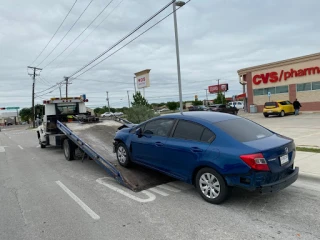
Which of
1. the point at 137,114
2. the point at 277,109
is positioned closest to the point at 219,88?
→ the point at 277,109

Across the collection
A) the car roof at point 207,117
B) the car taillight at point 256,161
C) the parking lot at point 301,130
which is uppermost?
the car roof at point 207,117

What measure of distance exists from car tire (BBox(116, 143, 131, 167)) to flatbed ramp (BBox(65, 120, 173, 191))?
0.11 m

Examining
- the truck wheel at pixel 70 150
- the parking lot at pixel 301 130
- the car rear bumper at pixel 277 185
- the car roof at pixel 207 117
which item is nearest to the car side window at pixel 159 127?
the car roof at pixel 207 117

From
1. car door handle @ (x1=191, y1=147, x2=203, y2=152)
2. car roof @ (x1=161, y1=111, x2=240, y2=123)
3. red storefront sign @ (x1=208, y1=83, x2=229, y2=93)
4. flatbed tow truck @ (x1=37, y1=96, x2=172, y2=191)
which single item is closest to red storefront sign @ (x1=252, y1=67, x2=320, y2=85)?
flatbed tow truck @ (x1=37, y1=96, x2=172, y2=191)

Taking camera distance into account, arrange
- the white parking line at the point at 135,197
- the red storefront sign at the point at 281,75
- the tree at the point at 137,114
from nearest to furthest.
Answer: the white parking line at the point at 135,197
the tree at the point at 137,114
the red storefront sign at the point at 281,75

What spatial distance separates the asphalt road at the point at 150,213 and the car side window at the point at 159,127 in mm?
1172

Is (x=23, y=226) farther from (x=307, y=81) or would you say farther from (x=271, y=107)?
(x=307, y=81)

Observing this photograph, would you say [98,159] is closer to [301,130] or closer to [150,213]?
[150,213]

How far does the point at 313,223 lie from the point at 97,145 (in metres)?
5.90

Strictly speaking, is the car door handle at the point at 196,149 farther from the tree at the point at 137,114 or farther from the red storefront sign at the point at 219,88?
the red storefront sign at the point at 219,88

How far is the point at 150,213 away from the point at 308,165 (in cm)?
442

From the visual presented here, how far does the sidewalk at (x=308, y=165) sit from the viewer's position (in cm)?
596

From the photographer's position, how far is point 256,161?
4.16 m

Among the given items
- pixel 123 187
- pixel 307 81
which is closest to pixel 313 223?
pixel 123 187
